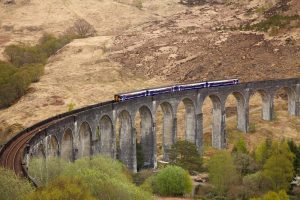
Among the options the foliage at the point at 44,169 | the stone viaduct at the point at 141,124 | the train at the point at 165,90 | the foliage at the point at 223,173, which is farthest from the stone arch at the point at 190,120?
the foliage at the point at 44,169

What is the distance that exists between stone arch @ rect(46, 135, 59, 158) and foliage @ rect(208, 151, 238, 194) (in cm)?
1591

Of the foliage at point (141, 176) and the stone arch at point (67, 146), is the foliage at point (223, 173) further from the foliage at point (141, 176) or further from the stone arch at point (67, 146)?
the stone arch at point (67, 146)

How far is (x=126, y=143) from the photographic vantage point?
65.0 meters

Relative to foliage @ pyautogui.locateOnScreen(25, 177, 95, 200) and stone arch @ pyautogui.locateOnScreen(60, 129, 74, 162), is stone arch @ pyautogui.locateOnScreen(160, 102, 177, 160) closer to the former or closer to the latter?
stone arch @ pyautogui.locateOnScreen(60, 129, 74, 162)

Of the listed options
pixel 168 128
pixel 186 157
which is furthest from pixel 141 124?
pixel 186 157

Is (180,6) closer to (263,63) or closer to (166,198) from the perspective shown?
(263,63)

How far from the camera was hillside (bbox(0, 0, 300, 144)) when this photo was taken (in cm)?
10000

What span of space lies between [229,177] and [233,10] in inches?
3652

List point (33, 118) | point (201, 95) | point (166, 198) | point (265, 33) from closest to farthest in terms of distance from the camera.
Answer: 1. point (166, 198)
2. point (201, 95)
3. point (33, 118)
4. point (265, 33)

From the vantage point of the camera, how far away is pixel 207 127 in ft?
274

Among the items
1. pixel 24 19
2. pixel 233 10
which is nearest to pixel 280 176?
pixel 233 10

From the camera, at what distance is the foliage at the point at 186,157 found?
201ft

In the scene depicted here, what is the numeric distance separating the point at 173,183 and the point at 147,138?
15977 mm

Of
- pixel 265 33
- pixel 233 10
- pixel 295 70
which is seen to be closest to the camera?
pixel 295 70
